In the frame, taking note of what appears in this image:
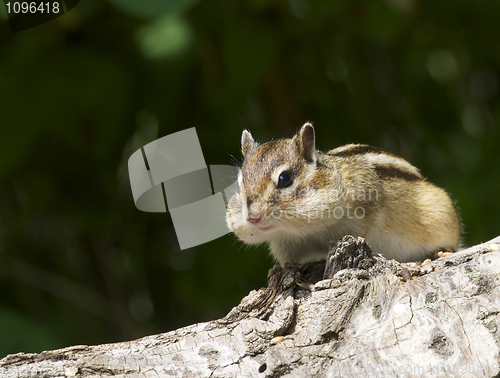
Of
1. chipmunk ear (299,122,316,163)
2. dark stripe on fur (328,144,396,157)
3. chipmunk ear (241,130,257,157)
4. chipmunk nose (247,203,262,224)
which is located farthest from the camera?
dark stripe on fur (328,144,396,157)

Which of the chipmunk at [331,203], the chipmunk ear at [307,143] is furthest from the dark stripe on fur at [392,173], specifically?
the chipmunk ear at [307,143]

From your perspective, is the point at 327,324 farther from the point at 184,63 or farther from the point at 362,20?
the point at 362,20

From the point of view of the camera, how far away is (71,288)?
4.00 m

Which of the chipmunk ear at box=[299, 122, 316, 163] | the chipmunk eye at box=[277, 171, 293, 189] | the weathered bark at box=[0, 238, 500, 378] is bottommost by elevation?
the weathered bark at box=[0, 238, 500, 378]

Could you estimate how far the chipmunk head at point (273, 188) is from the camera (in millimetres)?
2276

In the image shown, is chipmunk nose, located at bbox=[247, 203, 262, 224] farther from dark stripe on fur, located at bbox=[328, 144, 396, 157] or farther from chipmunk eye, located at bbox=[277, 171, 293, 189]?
dark stripe on fur, located at bbox=[328, 144, 396, 157]

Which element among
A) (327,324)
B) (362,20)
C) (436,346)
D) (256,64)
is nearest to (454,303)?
(436,346)

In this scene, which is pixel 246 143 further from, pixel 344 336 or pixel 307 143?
pixel 344 336

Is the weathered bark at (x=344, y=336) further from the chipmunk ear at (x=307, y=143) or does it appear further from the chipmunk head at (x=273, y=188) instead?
the chipmunk ear at (x=307, y=143)

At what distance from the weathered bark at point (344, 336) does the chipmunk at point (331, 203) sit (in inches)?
15.9

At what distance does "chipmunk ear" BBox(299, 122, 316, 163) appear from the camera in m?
2.53

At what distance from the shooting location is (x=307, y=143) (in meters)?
2.56

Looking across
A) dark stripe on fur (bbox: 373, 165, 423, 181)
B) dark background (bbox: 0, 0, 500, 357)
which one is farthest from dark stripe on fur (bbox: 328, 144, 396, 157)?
dark background (bbox: 0, 0, 500, 357)

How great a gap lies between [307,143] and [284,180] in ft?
0.95
